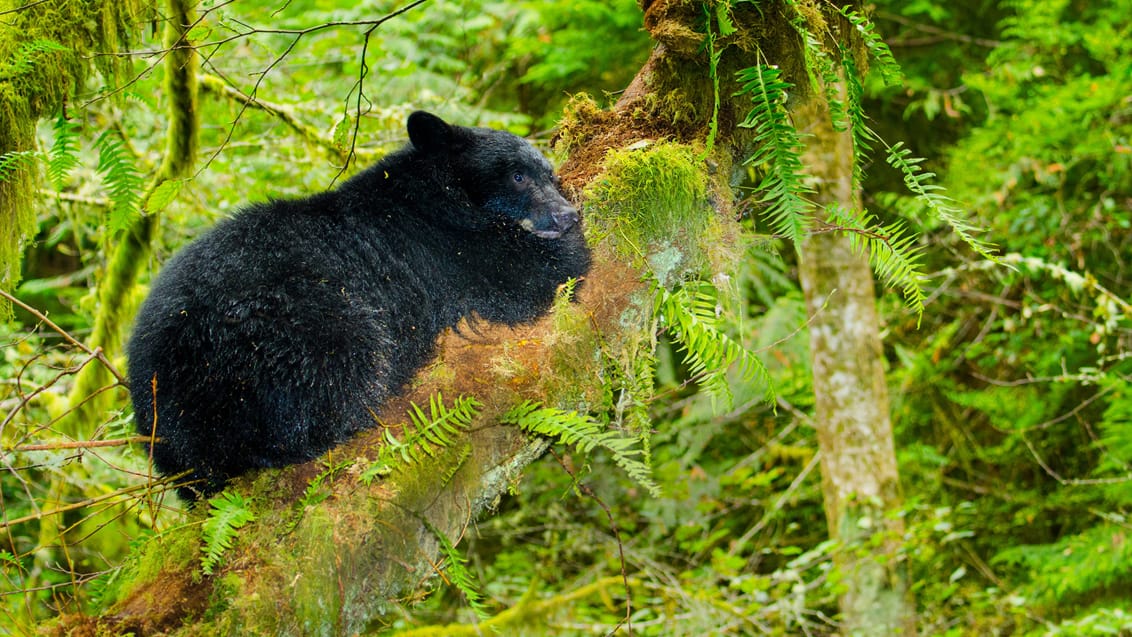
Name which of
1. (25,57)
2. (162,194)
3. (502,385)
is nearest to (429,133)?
(162,194)

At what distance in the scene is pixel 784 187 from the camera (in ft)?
9.21

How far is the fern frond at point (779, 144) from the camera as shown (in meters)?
2.72

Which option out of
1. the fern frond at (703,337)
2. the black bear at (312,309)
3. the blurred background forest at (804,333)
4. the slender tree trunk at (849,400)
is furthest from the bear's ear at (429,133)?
the slender tree trunk at (849,400)

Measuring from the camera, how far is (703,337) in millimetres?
2996

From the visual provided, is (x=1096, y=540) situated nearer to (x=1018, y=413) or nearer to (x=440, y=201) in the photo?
(x=1018, y=413)

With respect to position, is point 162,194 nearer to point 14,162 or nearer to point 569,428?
point 14,162

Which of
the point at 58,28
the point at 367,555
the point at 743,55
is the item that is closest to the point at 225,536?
the point at 367,555

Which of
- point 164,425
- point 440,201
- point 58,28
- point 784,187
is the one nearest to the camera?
point 784,187

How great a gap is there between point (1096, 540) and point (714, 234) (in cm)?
532

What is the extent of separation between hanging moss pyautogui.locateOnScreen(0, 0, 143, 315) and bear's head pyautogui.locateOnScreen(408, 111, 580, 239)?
141 cm

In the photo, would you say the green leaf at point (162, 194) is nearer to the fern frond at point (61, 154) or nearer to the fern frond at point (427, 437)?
the fern frond at point (61, 154)

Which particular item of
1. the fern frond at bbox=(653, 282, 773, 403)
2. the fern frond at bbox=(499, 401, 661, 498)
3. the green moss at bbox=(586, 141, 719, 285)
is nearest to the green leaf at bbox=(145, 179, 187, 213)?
the green moss at bbox=(586, 141, 719, 285)

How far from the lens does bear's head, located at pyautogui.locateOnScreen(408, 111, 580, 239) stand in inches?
169

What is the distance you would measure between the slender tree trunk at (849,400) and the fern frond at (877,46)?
3753mm
